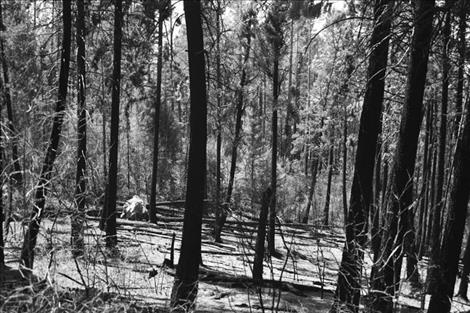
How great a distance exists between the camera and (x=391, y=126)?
17344 millimetres

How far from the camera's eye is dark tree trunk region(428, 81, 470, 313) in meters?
7.75

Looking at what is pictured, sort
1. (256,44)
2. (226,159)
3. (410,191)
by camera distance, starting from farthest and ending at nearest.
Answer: (226,159)
(256,44)
(410,191)

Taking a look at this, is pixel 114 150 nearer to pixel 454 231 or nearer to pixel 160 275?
pixel 160 275

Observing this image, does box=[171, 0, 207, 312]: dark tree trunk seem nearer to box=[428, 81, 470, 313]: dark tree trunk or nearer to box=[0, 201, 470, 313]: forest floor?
box=[0, 201, 470, 313]: forest floor

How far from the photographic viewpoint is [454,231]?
7.94 metres

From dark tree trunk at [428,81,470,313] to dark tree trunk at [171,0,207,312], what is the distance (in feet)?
12.8

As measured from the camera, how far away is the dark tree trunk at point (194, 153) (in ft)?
25.1

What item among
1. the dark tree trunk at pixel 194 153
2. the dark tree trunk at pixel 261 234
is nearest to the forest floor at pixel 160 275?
the dark tree trunk at pixel 261 234

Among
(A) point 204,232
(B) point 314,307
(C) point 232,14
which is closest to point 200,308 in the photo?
(B) point 314,307

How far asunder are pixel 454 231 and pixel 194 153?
14.5 feet

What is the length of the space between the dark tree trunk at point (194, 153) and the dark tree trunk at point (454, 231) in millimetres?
3913

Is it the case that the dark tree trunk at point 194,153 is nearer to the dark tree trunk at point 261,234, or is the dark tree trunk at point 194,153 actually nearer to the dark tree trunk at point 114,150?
the dark tree trunk at point 261,234

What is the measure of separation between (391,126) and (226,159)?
28.5 m

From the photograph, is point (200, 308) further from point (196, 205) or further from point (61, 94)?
point (61, 94)
